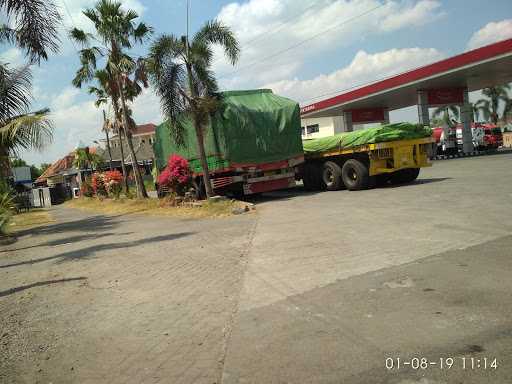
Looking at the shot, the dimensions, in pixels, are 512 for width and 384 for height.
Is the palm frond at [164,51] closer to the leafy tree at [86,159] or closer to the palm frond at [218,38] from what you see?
the palm frond at [218,38]

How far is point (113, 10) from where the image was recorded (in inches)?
792

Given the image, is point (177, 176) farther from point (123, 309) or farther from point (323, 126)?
point (323, 126)

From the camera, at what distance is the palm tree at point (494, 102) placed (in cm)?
6031

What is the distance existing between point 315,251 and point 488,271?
2531mm

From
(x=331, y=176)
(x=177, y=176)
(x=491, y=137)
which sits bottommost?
(x=331, y=176)

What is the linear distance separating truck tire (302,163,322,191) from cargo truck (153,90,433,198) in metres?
0.04

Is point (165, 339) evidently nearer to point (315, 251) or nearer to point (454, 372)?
point (454, 372)

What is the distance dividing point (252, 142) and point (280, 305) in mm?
11307

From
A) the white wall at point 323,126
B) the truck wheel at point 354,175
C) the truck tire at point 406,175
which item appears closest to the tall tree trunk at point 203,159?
the truck wheel at point 354,175

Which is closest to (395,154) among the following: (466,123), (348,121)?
(466,123)

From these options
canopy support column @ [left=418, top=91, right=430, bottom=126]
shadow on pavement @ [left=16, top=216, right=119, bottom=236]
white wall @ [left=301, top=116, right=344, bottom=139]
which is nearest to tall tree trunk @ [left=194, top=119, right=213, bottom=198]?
shadow on pavement @ [left=16, top=216, right=119, bottom=236]

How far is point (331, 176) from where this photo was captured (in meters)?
17.0

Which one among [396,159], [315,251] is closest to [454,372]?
[315,251]

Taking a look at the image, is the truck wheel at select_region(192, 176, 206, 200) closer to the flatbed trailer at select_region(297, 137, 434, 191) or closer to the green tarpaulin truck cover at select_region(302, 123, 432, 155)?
the flatbed trailer at select_region(297, 137, 434, 191)
